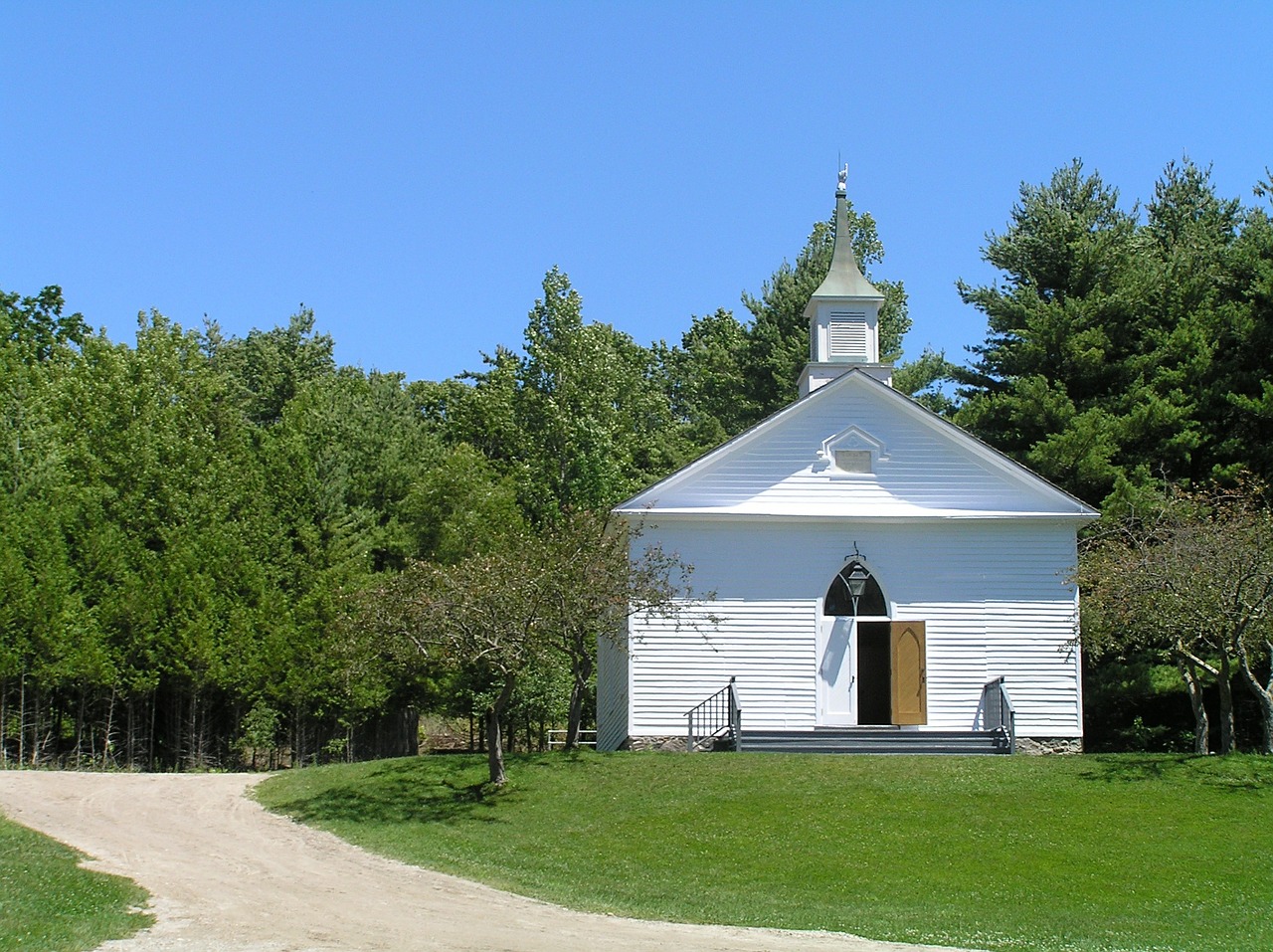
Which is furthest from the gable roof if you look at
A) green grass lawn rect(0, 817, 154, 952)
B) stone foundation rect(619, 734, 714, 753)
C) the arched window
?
green grass lawn rect(0, 817, 154, 952)

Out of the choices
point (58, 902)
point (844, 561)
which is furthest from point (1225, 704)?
point (58, 902)

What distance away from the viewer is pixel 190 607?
30891 millimetres

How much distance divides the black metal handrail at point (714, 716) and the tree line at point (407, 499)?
214 centimetres

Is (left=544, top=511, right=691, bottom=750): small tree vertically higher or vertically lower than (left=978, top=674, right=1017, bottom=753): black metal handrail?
higher

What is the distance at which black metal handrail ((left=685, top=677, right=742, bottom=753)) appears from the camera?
2488cm

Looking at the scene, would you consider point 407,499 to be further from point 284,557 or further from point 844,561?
point 844,561

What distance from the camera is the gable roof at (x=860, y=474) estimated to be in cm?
2586

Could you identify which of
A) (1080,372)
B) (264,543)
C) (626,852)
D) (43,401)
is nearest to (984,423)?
(1080,372)

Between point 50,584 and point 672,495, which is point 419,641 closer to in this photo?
point 672,495

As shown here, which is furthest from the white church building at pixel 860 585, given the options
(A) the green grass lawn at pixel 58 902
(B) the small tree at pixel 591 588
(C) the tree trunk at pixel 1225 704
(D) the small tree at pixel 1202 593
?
(A) the green grass lawn at pixel 58 902

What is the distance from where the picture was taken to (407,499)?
38.3m

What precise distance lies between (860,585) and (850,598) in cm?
95

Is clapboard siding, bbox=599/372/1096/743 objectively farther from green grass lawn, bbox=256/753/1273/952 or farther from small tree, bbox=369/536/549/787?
small tree, bbox=369/536/549/787

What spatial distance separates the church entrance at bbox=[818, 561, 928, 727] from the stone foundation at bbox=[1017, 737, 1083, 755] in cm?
189
